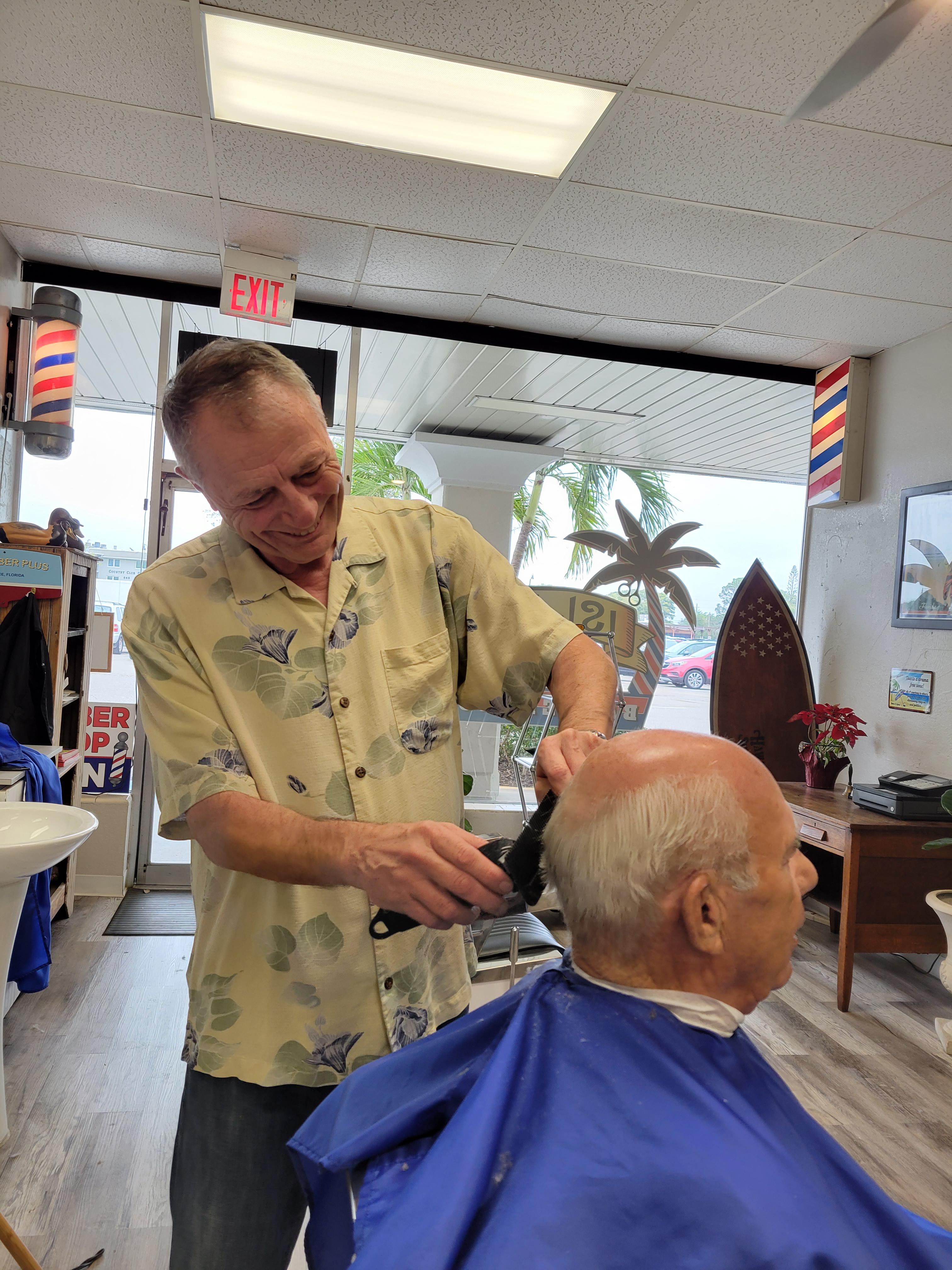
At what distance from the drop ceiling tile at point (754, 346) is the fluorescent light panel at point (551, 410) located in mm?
776

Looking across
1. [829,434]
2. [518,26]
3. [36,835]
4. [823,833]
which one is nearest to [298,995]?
[36,835]

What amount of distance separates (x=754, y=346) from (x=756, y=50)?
2192mm

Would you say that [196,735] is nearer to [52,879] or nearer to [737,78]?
[737,78]

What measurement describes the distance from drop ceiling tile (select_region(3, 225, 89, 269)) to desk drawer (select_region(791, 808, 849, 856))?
3776 millimetres

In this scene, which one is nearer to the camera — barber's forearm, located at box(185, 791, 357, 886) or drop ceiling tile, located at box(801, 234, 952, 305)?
barber's forearm, located at box(185, 791, 357, 886)

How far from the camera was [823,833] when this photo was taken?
3.57 metres

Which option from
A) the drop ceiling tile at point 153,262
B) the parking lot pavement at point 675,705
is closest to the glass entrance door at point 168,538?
the drop ceiling tile at point 153,262

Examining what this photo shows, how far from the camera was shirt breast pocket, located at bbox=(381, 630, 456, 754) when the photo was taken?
1.22 m

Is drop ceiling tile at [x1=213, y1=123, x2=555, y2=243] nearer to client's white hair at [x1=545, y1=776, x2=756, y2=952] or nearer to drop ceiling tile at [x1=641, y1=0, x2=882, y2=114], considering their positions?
drop ceiling tile at [x1=641, y1=0, x2=882, y2=114]

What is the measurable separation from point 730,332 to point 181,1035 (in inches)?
148

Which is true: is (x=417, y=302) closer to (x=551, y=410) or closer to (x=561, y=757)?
(x=551, y=410)

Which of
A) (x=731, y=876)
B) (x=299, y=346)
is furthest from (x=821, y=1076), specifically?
(x=299, y=346)

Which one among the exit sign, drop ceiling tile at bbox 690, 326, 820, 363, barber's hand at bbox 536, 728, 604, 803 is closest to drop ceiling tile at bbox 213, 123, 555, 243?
the exit sign

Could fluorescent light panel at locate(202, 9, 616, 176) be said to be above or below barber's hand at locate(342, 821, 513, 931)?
above
